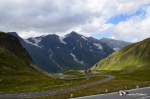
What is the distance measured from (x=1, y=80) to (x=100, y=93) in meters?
67.1

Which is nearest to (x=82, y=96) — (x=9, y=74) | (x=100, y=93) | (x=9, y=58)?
(x=100, y=93)

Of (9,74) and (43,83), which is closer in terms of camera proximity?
(43,83)

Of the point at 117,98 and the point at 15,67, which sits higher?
the point at 15,67

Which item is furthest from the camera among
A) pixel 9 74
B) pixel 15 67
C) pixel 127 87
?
pixel 15 67

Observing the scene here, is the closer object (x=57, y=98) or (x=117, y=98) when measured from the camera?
(x=117, y=98)

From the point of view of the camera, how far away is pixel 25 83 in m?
111

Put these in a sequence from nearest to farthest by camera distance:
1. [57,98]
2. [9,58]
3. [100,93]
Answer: [57,98]
[100,93]
[9,58]

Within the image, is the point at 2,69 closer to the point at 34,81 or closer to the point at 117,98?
the point at 34,81

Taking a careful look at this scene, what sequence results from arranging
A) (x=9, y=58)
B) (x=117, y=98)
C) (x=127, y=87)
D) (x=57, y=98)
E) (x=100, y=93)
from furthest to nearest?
(x=9, y=58) < (x=127, y=87) < (x=100, y=93) < (x=57, y=98) < (x=117, y=98)

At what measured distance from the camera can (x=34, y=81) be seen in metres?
116

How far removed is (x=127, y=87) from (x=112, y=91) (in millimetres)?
5740

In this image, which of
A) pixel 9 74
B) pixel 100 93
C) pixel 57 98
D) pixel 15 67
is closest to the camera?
pixel 57 98

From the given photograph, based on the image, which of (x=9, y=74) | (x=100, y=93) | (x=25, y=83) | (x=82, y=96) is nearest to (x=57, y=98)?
(x=82, y=96)

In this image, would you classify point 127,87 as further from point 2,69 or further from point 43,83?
point 2,69
